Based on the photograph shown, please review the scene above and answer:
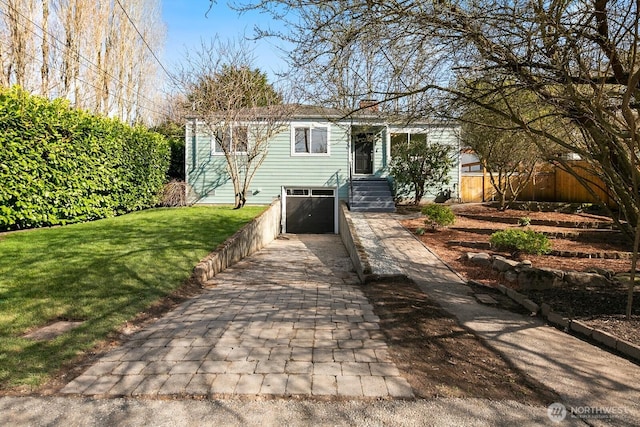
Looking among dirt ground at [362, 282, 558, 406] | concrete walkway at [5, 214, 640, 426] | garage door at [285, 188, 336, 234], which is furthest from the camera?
garage door at [285, 188, 336, 234]

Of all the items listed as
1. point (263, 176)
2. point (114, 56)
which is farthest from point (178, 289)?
point (114, 56)

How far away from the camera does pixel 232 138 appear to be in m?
15.9

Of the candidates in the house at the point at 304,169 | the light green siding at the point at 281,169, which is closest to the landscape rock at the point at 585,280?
the house at the point at 304,169

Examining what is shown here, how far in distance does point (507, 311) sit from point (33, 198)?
33.3 ft

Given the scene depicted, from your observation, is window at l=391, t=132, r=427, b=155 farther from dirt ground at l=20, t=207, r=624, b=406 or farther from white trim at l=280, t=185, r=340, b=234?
dirt ground at l=20, t=207, r=624, b=406

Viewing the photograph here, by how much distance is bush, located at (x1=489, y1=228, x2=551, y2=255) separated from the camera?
7844 millimetres

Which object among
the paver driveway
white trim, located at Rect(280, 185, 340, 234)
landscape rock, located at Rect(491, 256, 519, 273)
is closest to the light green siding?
white trim, located at Rect(280, 185, 340, 234)

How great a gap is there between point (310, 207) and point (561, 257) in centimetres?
1170

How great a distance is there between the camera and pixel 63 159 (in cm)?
986

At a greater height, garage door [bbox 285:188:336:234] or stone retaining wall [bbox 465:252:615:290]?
garage door [bbox 285:188:336:234]

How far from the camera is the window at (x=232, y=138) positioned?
15516 millimetres

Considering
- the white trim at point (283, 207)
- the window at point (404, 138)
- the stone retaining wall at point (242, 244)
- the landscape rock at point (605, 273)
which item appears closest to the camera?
the landscape rock at point (605, 273)

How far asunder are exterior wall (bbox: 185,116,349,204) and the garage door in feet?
1.52

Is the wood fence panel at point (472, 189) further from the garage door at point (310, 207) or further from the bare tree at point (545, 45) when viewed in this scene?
the bare tree at point (545, 45)
